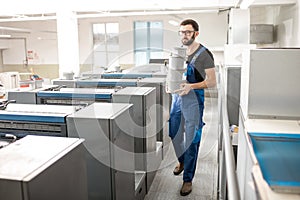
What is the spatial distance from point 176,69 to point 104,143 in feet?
3.41

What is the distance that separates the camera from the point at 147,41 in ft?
27.0

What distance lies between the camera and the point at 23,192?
0.79m

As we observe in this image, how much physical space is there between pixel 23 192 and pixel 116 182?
32.1 inches

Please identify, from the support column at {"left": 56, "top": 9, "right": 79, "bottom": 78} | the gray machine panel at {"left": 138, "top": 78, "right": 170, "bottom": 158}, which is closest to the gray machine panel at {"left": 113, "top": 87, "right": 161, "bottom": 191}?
the gray machine panel at {"left": 138, "top": 78, "right": 170, "bottom": 158}

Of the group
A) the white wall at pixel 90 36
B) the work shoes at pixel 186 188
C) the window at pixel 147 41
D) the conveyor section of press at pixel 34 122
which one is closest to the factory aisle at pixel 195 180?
the work shoes at pixel 186 188

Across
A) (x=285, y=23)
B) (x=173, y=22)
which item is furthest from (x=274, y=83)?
(x=173, y=22)

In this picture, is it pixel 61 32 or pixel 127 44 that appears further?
pixel 127 44

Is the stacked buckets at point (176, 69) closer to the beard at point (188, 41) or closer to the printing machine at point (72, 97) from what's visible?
the beard at point (188, 41)

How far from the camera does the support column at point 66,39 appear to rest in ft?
16.3

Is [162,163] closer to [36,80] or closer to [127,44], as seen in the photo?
[36,80]

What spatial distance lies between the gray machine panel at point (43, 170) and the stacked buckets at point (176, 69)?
1349mm

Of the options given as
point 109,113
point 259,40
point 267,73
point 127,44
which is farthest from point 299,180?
point 127,44

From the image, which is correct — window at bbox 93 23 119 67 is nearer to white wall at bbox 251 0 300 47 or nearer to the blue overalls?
white wall at bbox 251 0 300 47

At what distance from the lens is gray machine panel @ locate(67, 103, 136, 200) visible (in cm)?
143
